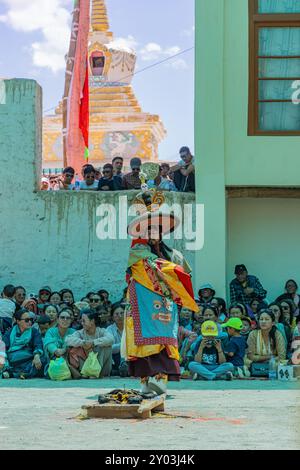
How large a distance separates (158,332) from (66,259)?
590 centimetres

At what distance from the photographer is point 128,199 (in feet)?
53.1

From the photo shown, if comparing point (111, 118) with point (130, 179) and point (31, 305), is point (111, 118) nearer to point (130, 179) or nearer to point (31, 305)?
point (130, 179)

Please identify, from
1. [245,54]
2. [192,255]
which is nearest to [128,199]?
[192,255]

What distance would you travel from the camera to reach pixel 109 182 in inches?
653

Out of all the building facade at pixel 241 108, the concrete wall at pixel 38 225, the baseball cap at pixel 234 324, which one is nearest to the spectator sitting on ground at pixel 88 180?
the concrete wall at pixel 38 225

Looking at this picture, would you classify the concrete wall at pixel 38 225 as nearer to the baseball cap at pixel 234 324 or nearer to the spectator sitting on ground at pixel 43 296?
the spectator sitting on ground at pixel 43 296

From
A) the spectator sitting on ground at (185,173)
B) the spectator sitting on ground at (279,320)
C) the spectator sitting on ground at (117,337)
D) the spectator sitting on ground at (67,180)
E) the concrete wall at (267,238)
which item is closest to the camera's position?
the spectator sitting on ground at (117,337)

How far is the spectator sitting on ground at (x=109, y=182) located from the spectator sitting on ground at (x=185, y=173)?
0.80 meters

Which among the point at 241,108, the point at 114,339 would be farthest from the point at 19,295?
the point at 241,108

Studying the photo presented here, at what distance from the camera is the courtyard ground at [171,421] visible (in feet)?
25.7

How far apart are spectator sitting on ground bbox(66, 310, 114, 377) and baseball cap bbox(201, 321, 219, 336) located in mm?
1081

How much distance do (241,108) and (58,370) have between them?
493 cm

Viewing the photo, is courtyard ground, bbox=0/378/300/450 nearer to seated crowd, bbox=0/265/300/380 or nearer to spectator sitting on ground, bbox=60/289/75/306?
seated crowd, bbox=0/265/300/380

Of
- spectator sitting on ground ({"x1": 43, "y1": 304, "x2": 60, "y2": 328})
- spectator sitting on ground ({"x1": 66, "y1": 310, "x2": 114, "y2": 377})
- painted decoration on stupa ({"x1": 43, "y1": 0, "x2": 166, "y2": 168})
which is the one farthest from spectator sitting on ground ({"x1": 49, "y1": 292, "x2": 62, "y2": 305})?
painted decoration on stupa ({"x1": 43, "y1": 0, "x2": 166, "y2": 168})
